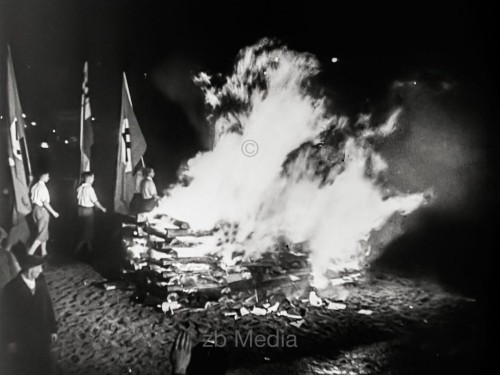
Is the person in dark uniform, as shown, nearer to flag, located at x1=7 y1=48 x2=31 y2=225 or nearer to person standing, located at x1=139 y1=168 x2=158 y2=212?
flag, located at x1=7 y1=48 x2=31 y2=225

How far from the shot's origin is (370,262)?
7.19 ft

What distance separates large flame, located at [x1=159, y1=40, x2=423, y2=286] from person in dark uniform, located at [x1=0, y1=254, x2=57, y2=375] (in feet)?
2.49

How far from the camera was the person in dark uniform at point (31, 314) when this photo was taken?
2074mm

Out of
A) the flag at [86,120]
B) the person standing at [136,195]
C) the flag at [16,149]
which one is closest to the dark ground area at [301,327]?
the person standing at [136,195]

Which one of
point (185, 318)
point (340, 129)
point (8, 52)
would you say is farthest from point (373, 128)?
point (8, 52)

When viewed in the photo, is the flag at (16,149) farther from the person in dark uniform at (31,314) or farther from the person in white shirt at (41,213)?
the person in dark uniform at (31,314)

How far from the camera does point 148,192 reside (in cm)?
210

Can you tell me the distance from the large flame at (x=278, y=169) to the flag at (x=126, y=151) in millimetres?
203

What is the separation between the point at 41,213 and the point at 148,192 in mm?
572

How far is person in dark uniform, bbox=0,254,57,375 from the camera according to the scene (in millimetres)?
2074

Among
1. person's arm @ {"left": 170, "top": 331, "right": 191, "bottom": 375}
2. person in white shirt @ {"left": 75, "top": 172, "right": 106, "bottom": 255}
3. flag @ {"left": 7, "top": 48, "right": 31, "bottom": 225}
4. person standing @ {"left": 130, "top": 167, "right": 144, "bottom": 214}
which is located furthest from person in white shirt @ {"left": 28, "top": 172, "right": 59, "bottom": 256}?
person's arm @ {"left": 170, "top": 331, "right": 191, "bottom": 375}

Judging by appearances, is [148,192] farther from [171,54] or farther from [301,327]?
[301,327]

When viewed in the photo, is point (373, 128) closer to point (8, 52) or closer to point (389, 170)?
point (389, 170)

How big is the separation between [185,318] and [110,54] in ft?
4.81
